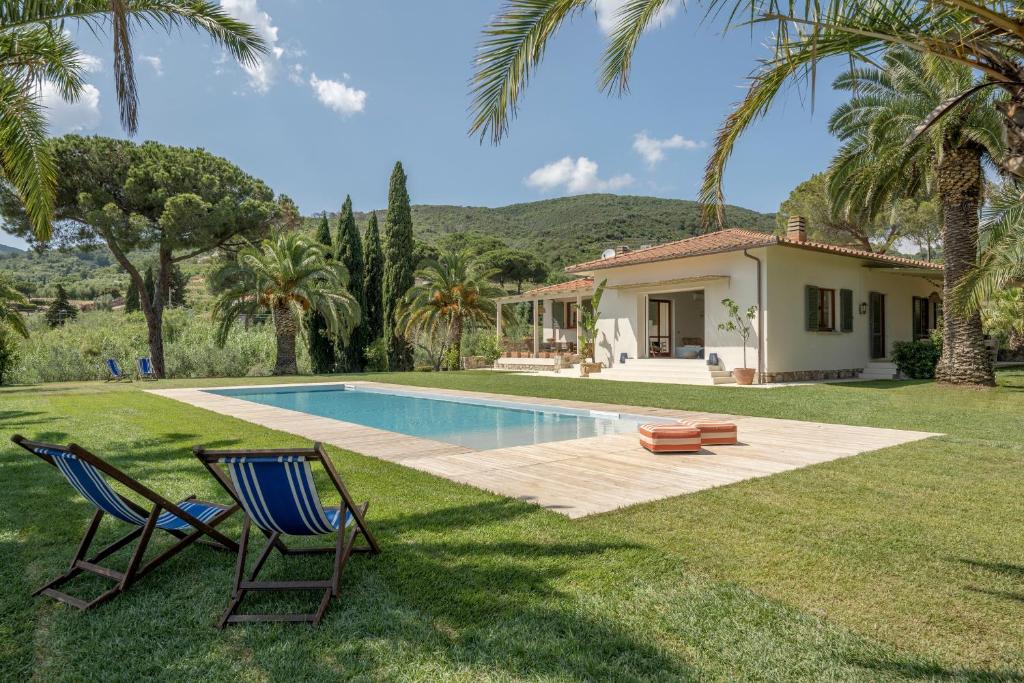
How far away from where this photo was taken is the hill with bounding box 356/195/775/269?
5569cm

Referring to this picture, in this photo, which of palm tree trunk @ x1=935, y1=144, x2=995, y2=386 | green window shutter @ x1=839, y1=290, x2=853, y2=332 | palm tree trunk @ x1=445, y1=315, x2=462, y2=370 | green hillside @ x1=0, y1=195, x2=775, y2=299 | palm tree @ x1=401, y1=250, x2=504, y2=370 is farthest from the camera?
green hillside @ x1=0, y1=195, x2=775, y2=299

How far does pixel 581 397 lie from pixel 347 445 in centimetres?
728

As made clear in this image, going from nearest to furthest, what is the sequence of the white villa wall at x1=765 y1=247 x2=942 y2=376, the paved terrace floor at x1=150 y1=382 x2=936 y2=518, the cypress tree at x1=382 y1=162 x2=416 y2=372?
the paved terrace floor at x1=150 y1=382 x2=936 y2=518
the white villa wall at x1=765 y1=247 x2=942 y2=376
the cypress tree at x1=382 y1=162 x2=416 y2=372

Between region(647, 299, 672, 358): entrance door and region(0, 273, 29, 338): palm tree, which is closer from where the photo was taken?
region(0, 273, 29, 338): palm tree

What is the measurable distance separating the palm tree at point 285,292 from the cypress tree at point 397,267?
3.01 metres

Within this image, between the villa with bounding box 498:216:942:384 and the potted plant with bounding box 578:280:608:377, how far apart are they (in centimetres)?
27

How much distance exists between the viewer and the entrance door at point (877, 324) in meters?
21.6

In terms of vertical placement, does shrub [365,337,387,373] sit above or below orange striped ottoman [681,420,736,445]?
above

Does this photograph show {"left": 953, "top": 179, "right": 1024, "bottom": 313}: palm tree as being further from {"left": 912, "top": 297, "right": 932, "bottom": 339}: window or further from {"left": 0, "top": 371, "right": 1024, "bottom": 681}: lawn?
{"left": 912, "top": 297, "right": 932, "bottom": 339}: window

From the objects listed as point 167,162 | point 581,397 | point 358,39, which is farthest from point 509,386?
point 167,162

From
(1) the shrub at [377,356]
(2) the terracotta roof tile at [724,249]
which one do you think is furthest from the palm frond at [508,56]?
(1) the shrub at [377,356]

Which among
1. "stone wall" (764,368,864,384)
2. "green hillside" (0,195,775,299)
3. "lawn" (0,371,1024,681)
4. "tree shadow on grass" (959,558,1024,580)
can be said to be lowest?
"tree shadow on grass" (959,558,1024,580)

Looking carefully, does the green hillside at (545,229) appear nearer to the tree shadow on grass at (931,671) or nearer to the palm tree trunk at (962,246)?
the palm tree trunk at (962,246)

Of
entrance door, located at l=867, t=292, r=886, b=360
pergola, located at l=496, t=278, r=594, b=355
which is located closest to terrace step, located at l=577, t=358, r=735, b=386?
pergola, located at l=496, t=278, r=594, b=355
